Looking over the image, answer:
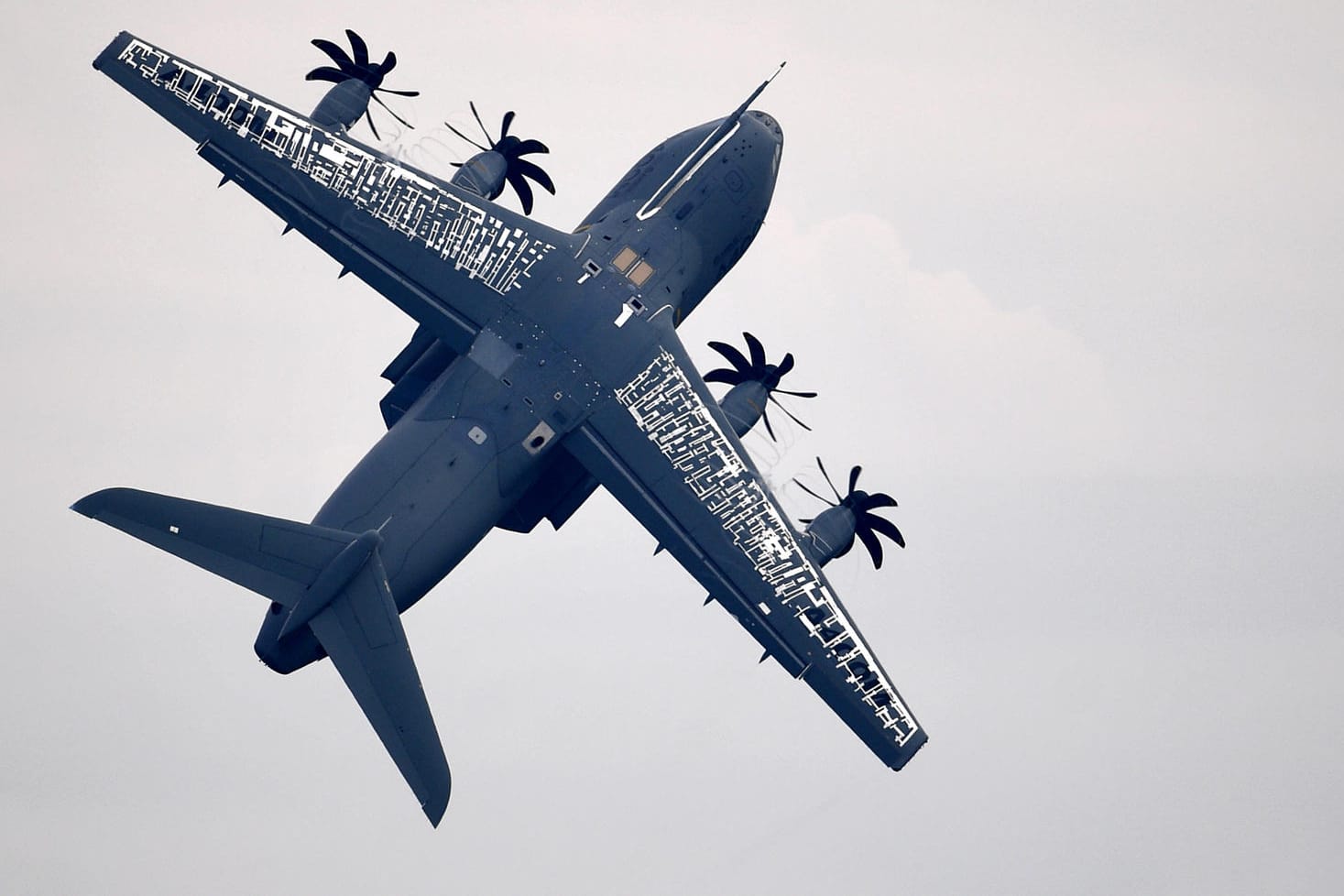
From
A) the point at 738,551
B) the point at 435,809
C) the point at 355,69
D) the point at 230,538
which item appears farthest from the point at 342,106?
the point at 435,809

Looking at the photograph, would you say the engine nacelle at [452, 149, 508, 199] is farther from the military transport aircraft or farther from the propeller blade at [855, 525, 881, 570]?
the propeller blade at [855, 525, 881, 570]

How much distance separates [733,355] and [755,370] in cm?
81

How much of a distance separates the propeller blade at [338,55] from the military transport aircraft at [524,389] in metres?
0.06

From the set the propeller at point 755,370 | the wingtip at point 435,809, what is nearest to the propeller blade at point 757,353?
the propeller at point 755,370

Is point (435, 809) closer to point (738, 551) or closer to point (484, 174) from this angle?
point (738, 551)

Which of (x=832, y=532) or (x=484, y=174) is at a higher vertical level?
(x=484, y=174)

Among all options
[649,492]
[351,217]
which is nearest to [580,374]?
[649,492]

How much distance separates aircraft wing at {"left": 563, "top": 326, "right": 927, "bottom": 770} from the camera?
64.5 meters

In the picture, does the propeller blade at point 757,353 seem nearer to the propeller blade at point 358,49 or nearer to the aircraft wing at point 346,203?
the aircraft wing at point 346,203

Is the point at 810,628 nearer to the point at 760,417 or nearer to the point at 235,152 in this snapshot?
the point at 760,417

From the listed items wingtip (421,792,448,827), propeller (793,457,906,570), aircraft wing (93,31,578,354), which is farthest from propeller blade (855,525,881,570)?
wingtip (421,792,448,827)

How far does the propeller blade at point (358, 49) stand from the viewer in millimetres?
68250

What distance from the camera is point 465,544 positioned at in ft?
208

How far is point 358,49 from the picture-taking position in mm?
68312
